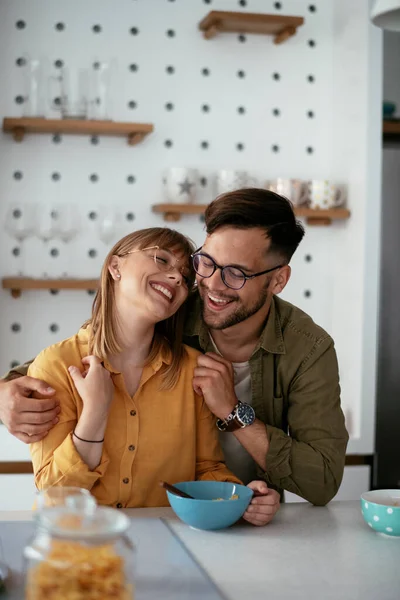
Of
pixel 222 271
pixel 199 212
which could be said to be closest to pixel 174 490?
pixel 222 271

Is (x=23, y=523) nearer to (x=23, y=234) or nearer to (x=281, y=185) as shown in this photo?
(x=23, y=234)

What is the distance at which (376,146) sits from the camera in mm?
3316

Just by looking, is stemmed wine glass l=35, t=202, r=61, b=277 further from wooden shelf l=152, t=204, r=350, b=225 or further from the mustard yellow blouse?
the mustard yellow blouse

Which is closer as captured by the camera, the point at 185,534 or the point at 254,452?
the point at 185,534

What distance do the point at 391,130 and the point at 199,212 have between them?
843mm

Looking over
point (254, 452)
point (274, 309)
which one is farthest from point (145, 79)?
point (254, 452)

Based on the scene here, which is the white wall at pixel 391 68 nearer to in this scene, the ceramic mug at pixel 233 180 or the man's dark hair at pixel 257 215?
the ceramic mug at pixel 233 180

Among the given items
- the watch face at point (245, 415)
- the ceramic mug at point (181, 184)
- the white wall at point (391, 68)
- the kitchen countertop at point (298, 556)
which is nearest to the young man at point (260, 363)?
the watch face at point (245, 415)

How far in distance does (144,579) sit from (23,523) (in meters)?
0.35

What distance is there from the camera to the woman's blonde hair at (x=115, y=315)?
1.84m

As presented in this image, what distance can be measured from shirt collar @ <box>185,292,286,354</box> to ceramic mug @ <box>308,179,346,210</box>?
1416 millimetres

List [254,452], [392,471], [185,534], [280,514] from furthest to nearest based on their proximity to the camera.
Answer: [392,471] < [254,452] < [280,514] < [185,534]

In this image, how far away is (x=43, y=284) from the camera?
3229 mm

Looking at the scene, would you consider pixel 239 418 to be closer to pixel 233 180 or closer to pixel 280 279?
pixel 280 279
